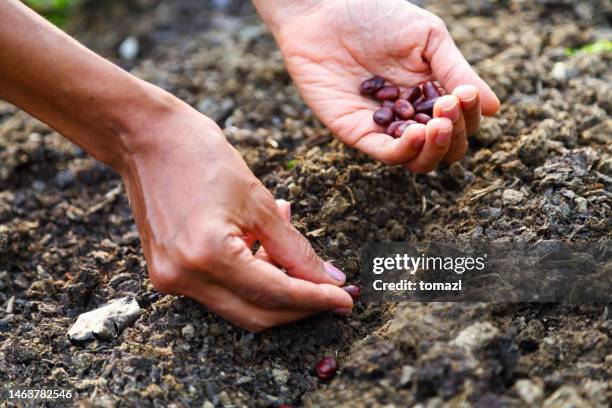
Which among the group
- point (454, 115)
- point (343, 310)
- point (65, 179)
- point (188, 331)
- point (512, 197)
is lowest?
point (65, 179)

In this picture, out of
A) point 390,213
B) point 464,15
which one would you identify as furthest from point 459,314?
point 464,15

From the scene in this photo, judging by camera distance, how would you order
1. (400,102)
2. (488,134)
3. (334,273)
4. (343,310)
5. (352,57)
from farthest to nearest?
(488,134)
(352,57)
(400,102)
(334,273)
(343,310)

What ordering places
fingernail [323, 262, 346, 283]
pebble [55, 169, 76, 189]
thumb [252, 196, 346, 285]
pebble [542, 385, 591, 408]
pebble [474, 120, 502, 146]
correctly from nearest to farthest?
1. pebble [542, 385, 591, 408]
2. thumb [252, 196, 346, 285]
3. fingernail [323, 262, 346, 283]
4. pebble [474, 120, 502, 146]
5. pebble [55, 169, 76, 189]

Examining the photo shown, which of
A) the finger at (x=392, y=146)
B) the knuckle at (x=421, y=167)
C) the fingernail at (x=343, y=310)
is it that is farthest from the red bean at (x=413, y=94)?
the fingernail at (x=343, y=310)

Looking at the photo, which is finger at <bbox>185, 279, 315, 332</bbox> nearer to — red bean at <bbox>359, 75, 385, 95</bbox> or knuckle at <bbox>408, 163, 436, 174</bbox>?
knuckle at <bbox>408, 163, 436, 174</bbox>

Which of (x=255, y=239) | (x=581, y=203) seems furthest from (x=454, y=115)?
(x=255, y=239)

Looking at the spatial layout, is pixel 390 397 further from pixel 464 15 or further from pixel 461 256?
pixel 464 15

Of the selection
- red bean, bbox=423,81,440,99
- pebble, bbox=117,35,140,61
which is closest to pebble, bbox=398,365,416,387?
red bean, bbox=423,81,440,99

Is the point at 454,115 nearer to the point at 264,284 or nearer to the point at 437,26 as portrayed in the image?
the point at 437,26
